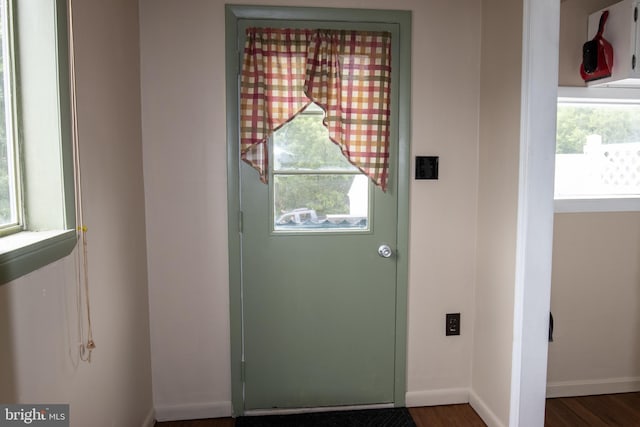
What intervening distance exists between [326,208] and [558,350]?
157 centimetres

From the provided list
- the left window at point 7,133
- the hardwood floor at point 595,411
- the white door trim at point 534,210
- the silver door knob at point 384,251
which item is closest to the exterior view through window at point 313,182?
the silver door knob at point 384,251

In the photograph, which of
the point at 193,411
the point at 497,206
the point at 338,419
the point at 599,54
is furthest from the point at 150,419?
the point at 599,54

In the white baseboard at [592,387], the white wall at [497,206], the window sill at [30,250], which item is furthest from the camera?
the white baseboard at [592,387]

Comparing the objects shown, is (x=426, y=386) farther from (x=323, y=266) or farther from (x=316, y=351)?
(x=323, y=266)

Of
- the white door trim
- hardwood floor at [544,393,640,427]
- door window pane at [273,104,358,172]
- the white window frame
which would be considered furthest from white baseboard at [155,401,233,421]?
the white window frame

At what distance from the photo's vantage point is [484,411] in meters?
2.47

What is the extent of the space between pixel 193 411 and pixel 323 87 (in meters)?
1.80

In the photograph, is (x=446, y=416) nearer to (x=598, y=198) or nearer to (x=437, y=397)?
(x=437, y=397)

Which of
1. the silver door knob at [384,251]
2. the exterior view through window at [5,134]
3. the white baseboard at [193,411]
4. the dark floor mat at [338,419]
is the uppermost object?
the exterior view through window at [5,134]

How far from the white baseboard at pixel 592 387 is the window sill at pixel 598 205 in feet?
3.27

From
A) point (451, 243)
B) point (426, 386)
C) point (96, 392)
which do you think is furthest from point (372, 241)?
point (96, 392)

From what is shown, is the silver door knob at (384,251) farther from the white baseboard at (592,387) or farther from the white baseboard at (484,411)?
the white baseboard at (592,387)

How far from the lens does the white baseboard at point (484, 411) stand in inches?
92.4

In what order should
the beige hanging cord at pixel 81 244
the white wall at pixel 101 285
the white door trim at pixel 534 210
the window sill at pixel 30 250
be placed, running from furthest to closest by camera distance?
1. the white door trim at pixel 534 210
2. the beige hanging cord at pixel 81 244
3. the white wall at pixel 101 285
4. the window sill at pixel 30 250
